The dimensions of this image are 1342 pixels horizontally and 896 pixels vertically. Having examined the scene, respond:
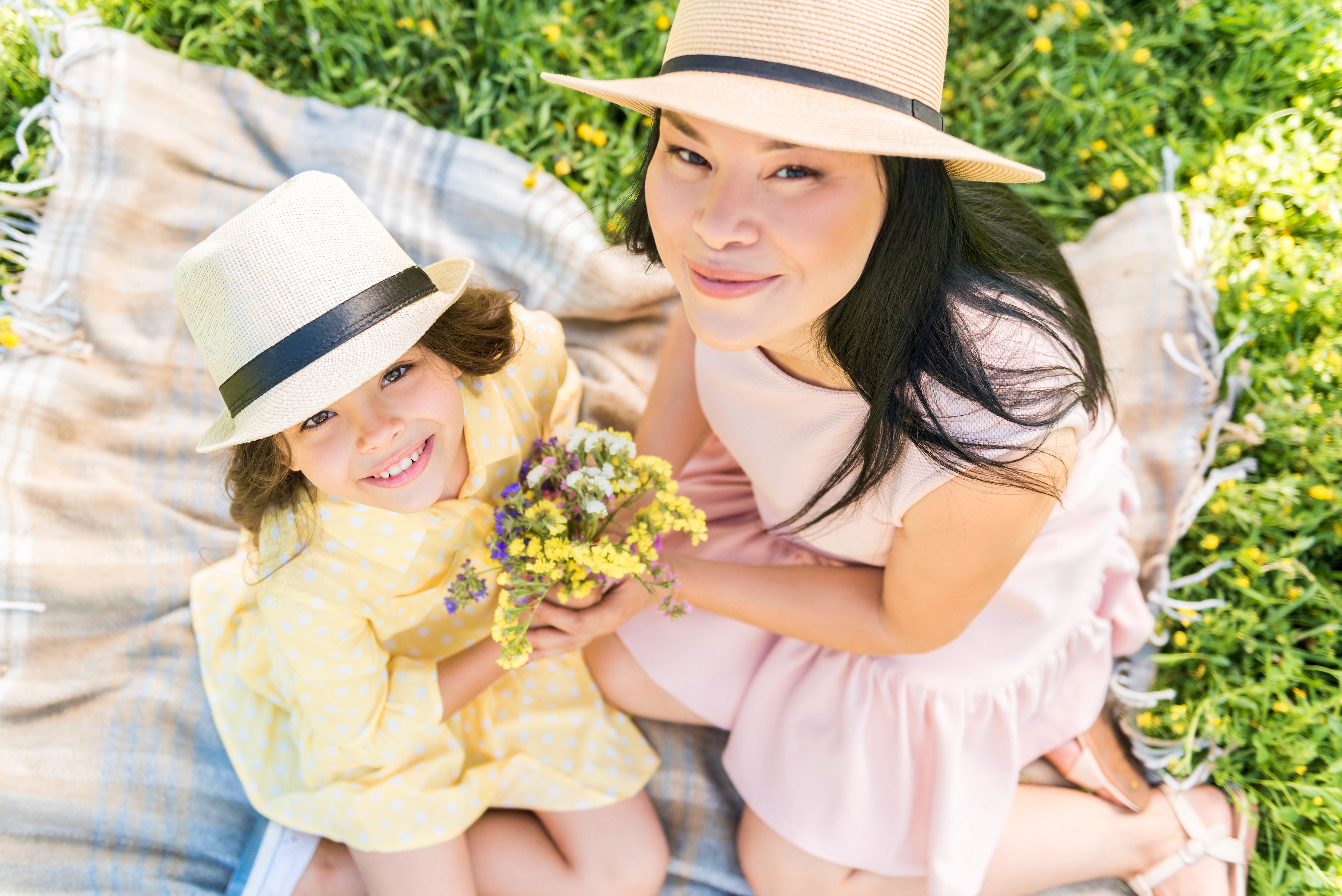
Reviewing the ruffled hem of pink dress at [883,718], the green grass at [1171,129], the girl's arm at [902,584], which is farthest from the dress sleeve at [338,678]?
the green grass at [1171,129]

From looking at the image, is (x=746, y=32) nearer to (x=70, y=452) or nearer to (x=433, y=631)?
(x=433, y=631)

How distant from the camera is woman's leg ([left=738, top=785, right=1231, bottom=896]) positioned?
2023mm

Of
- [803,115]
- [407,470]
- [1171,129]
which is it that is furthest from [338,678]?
[1171,129]

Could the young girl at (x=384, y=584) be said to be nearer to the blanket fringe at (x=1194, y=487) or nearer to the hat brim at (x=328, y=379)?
the hat brim at (x=328, y=379)

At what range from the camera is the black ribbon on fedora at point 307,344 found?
140 centimetres

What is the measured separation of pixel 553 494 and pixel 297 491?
0.52 metres

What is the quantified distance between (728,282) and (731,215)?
10 centimetres

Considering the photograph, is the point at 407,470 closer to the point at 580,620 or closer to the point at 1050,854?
the point at 580,620

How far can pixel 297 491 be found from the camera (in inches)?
68.1

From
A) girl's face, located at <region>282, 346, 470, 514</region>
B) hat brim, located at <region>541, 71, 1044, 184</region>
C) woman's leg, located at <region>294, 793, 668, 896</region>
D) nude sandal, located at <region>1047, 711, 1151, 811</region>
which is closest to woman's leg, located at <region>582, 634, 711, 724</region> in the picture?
woman's leg, located at <region>294, 793, 668, 896</region>

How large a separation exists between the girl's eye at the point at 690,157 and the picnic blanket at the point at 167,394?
123 centimetres

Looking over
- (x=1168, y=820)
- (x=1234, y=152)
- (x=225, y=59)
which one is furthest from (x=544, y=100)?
(x=1168, y=820)

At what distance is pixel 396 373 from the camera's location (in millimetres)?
1597

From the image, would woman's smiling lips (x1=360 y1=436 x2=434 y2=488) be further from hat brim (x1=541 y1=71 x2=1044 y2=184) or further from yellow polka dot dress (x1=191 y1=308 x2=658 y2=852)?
hat brim (x1=541 y1=71 x2=1044 y2=184)
